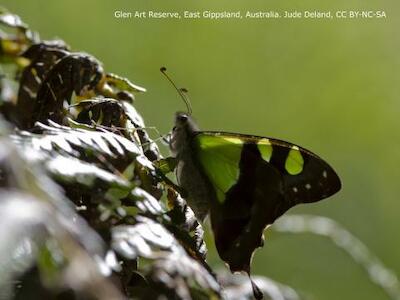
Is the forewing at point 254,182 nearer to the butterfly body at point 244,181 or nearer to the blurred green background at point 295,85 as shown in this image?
the butterfly body at point 244,181

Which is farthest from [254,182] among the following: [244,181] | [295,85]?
[295,85]

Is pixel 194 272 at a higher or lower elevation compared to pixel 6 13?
lower

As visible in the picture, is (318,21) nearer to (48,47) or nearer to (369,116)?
(369,116)

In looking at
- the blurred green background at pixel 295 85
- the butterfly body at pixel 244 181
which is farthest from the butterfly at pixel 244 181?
the blurred green background at pixel 295 85

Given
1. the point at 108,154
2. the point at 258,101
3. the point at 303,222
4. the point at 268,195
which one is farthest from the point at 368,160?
the point at 108,154

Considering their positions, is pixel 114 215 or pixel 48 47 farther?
pixel 48 47

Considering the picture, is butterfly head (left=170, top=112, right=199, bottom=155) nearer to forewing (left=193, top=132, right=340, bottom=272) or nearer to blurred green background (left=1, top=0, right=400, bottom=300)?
forewing (left=193, top=132, right=340, bottom=272)

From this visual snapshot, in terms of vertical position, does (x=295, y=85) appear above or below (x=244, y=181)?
below

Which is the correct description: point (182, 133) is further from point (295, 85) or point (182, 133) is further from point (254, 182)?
point (295, 85)
